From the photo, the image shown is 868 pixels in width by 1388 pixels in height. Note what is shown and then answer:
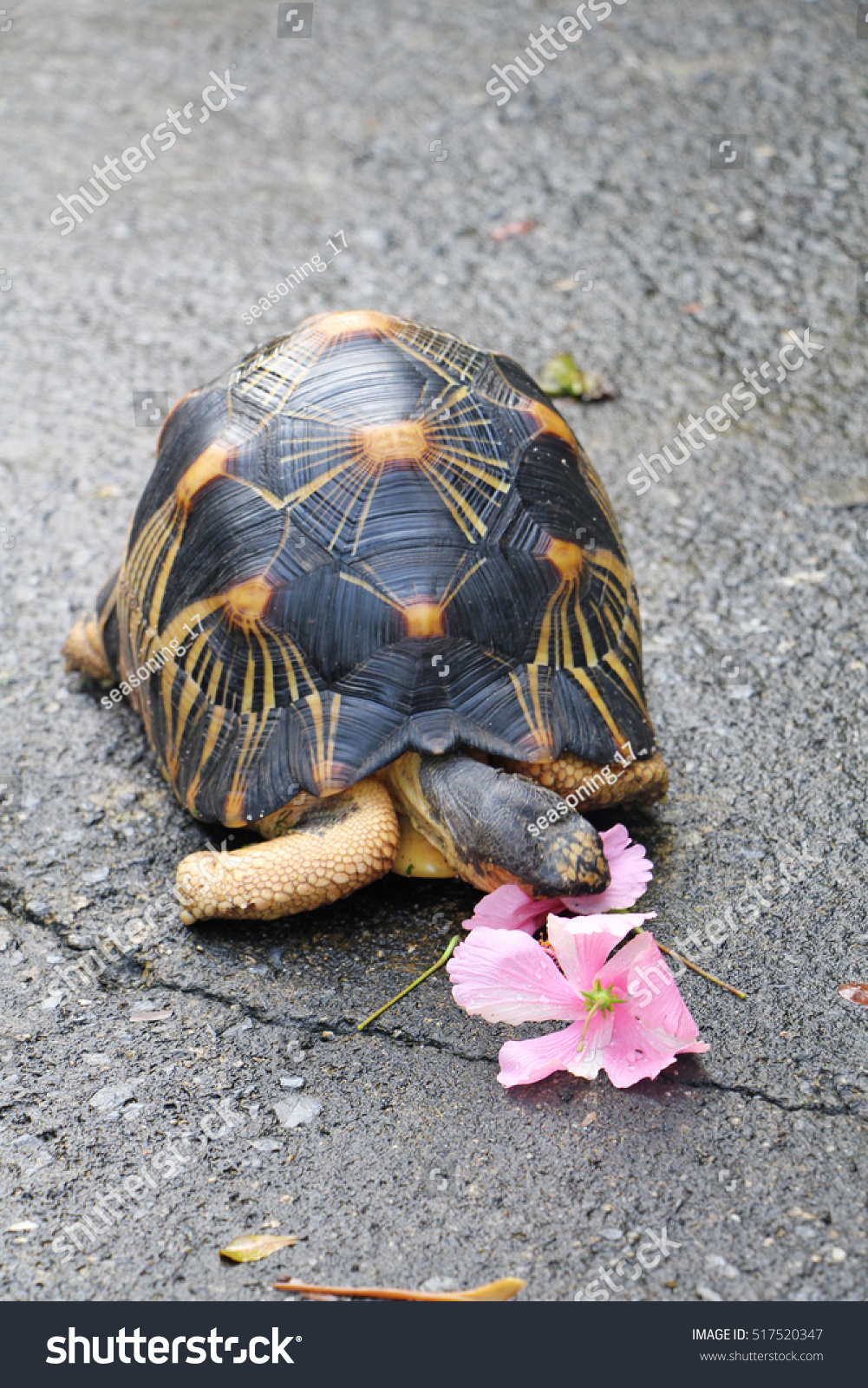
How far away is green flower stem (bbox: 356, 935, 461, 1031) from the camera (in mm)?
2795

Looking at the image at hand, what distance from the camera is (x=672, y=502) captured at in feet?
15.1

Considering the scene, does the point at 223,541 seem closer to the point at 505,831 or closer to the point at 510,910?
the point at 505,831

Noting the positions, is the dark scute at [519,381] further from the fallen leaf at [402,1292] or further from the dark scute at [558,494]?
the fallen leaf at [402,1292]

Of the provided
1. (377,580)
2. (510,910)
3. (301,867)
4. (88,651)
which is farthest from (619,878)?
(88,651)

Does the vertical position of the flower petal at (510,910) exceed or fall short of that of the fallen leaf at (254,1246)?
it exceeds it

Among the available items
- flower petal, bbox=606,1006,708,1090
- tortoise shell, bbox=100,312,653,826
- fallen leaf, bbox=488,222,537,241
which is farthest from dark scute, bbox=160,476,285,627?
fallen leaf, bbox=488,222,537,241

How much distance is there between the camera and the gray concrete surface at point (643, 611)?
2418 millimetres

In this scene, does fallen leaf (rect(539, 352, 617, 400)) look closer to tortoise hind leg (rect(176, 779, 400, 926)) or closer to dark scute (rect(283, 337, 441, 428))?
dark scute (rect(283, 337, 441, 428))

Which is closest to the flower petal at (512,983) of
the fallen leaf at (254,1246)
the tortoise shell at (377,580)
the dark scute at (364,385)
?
the tortoise shell at (377,580)

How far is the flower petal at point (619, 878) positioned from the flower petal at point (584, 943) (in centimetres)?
23

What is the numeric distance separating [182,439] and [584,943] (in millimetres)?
1662

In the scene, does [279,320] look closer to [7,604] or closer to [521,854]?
[7,604]

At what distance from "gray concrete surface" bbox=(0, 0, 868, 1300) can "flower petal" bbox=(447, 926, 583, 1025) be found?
0.17 m

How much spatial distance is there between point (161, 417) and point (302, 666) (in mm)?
2561
